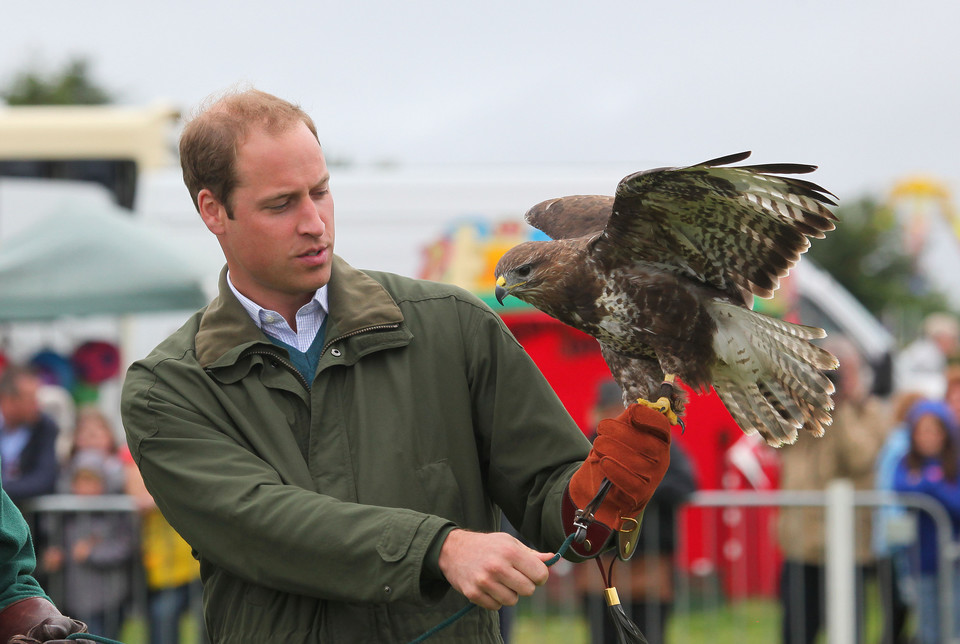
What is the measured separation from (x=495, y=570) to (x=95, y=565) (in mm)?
4880

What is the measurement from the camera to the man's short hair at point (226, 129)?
2.17 metres

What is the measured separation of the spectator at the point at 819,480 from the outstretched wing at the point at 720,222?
3.80 meters

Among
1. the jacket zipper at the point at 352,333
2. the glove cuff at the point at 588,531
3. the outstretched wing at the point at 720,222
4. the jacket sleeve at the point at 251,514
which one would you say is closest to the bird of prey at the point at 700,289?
the outstretched wing at the point at 720,222

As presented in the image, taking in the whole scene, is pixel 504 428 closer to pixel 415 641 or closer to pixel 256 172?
pixel 415 641

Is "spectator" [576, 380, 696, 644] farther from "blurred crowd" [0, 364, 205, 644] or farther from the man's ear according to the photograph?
the man's ear

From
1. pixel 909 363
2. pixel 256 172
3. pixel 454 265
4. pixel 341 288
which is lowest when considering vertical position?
pixel 909 363

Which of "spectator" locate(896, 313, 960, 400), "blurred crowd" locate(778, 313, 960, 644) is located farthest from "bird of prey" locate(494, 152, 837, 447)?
"spectator" locate(896, 313, 960, 400)

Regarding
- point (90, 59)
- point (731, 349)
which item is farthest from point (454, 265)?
point (90, 59)

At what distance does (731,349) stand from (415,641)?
1.04 metres

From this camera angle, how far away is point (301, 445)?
221 cm

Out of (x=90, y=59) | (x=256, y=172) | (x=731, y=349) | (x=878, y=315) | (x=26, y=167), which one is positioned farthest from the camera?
(x=878, y=315)

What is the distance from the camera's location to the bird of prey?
240cm

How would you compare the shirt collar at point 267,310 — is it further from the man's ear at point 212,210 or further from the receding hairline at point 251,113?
the receding hairline at point 251,113

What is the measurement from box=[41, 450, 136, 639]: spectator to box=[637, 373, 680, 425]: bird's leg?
4.47m
